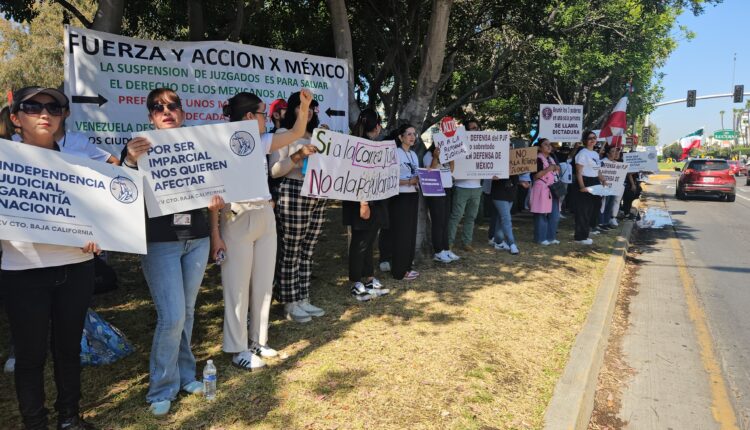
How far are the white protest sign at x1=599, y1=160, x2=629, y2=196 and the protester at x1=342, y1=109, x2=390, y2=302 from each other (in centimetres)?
575

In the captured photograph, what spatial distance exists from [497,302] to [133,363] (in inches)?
135

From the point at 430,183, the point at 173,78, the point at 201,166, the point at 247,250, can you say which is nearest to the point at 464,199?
the point at 430,183

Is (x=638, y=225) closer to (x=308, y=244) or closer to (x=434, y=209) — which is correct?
(x=434, y=209)

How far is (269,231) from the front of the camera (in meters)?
3.74

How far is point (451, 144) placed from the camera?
21.7 ft

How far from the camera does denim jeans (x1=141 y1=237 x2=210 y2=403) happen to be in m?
2.93

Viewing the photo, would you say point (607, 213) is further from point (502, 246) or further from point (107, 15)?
point (107, 15)

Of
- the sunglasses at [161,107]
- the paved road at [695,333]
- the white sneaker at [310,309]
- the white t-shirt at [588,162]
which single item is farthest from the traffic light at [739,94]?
the sunglasses at [161,107]

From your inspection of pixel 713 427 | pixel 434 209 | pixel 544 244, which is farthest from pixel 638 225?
pixel 713 427

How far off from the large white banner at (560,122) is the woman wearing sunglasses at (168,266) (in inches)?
313

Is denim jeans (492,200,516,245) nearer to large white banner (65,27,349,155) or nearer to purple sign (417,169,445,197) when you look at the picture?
purple sign (417,169,445,197)

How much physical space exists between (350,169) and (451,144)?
7.21 ft

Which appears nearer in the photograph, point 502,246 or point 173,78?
point 173,78

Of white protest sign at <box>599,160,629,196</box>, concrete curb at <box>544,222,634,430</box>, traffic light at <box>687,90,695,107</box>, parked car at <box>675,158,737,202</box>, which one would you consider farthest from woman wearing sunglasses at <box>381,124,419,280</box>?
traffic light at <box>687,90,695,107</box>
